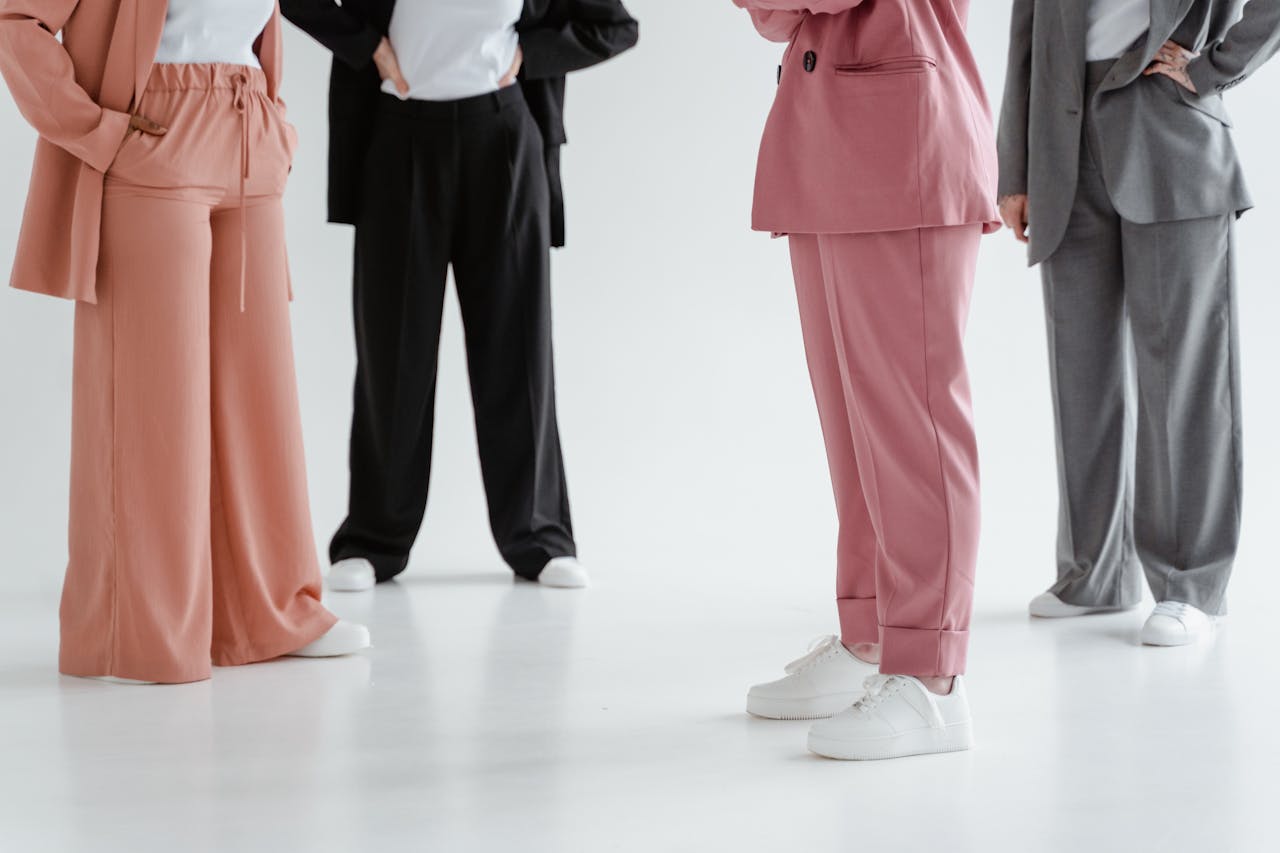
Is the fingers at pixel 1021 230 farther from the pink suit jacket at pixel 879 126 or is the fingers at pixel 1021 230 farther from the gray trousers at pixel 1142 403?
the pink suit jacket at pixel 879 126

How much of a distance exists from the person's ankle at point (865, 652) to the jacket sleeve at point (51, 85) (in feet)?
4.75

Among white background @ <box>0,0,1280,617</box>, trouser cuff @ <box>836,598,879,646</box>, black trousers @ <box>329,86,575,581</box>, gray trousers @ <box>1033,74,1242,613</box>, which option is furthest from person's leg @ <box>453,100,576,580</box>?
trouser cuff @ <box>836,598,879,646</box>

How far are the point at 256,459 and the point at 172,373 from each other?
0.80 ft

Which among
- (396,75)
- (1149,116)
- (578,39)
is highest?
(578,39)

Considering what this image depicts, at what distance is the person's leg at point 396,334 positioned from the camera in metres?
3.36

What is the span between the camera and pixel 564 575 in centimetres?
336

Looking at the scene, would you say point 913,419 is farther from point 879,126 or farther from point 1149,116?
point 1149,116

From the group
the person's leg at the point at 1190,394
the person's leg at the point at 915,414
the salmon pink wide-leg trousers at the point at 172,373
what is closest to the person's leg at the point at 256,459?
the salmon pink wide-leg trousers at the point at 172,373

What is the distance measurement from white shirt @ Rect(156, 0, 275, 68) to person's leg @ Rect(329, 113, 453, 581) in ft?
2.44

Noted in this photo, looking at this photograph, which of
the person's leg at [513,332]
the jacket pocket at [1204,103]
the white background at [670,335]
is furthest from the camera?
the white background at [670,335]

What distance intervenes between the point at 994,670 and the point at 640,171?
7.84 ft

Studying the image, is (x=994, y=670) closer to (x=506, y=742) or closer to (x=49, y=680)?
(x=506, y=742)

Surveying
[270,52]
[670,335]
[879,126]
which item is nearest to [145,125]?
[270,52]

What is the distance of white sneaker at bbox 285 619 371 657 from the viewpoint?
271 centimetres
